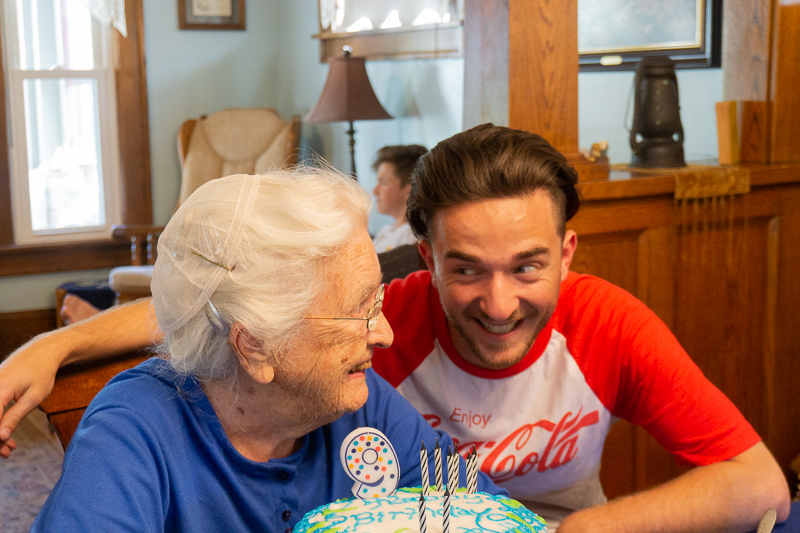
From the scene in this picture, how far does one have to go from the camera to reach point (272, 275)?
103cm

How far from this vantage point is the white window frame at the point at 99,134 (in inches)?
187

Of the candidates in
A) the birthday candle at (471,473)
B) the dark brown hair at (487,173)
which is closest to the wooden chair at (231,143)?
the dark brown hair at (487,173)

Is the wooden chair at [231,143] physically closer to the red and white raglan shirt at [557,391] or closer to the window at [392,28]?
the window at [392,28]

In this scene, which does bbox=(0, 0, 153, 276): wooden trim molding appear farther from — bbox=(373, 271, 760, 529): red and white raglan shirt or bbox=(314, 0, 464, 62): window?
bbox=(373, 271, 760, 529): red and white raglan shirt

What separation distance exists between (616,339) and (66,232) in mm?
4397

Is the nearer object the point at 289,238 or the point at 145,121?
the point at 289,238

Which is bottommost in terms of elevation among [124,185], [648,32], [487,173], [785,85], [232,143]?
[124,185]

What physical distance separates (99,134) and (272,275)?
14.7ft

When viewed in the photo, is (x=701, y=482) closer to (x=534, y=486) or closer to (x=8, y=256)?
(x=534, y=486)

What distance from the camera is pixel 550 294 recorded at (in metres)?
1.43

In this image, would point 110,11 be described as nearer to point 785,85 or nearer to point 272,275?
point 785,85

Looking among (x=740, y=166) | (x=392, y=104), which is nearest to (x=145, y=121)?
(x=392, y=104)

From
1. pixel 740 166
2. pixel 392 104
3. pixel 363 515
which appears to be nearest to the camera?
pixel 363 515

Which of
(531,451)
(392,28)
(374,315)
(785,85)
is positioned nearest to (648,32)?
(785,85)
